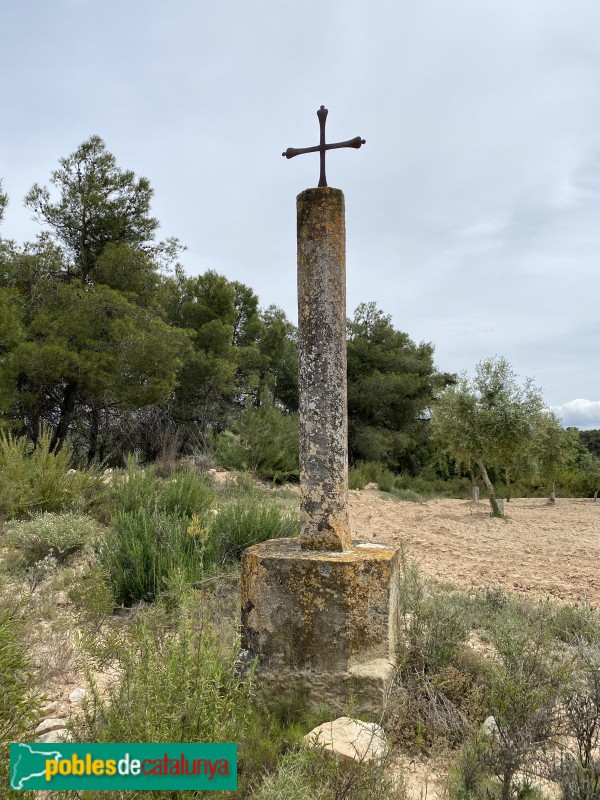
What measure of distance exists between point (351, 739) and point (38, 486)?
5.88 m

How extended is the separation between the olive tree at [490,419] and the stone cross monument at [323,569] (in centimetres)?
1374

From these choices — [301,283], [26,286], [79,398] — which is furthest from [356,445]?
[301,283]

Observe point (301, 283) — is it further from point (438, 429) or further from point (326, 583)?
point (438, 429)

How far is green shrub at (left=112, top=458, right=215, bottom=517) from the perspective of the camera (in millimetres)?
6844

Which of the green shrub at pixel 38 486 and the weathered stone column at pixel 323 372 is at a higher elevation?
the weathered stone column at pixel 323 372

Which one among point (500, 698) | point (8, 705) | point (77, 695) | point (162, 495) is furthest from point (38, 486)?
point (500, 698)

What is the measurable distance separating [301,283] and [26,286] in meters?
14.1

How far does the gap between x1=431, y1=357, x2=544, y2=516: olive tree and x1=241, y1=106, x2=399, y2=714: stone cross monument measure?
1374 centimetres

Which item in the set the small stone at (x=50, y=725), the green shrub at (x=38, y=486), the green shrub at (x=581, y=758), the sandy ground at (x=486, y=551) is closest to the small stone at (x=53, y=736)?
the small stone at (x=50, y=725)

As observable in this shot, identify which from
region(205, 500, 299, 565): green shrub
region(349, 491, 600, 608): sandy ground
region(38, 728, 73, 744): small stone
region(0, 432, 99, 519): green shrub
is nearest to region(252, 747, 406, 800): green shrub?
region(38, 728, 73, 744): small stone

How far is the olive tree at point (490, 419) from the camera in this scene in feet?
53.8

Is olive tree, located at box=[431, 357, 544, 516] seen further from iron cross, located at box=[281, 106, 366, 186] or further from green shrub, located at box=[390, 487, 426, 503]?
iron cross, located at box=[281, 106, 366, 186]
